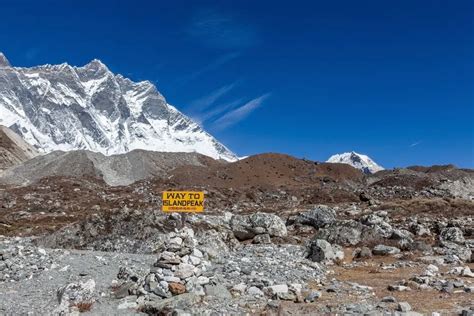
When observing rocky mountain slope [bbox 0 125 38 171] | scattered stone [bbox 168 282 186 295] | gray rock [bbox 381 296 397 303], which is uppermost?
rocky mountain slope [bbox 0 125 38 171]

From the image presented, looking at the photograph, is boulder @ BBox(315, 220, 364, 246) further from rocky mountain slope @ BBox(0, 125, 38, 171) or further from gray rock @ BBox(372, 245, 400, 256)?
rocky mountain slope @ BBox(0, 125, 38, 171)

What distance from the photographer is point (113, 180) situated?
313 feet

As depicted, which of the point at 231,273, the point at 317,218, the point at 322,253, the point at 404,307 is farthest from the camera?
the point at 317,218

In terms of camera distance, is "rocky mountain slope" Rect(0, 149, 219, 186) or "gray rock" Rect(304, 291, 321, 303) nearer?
"gray rock" Rect(304, 291, 321, 303)

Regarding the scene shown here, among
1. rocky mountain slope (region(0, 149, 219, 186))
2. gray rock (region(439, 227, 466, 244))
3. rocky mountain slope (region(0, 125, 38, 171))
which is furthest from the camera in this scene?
rocky mountain slope (region(0, 125, 38, 171))

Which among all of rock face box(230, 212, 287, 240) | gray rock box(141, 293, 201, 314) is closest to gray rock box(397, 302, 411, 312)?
gray rock box(141, 293, 201, 314)

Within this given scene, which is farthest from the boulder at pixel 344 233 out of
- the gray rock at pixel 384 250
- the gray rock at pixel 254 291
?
the gray rock at pixel 254 291

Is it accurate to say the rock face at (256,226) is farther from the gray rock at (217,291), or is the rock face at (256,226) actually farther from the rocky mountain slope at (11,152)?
the rocky mountain slope at (11,152)

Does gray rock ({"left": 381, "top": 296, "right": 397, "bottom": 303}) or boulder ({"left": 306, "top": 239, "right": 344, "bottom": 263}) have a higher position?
boulder ({"left": 306, "top": 239, "right": 344, "bottom": 263})

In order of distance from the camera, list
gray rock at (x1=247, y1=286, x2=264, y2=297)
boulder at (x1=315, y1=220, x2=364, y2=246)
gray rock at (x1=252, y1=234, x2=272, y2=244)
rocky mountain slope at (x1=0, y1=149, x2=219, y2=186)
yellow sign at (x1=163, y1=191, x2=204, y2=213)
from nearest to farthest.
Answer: gray rock at (x1=247, y1=286, x2=264, y2=297) < yellow sign at (x1=163, y1=191, x2=204, y2=213) < gray rock at (x1=252, y1=234, x2=272, y2=244) < boulder at (x1=315, y1=220, x2=364, y2=246) < rocky mountain slope at (x1=0, y1=149, x2=219, y2=186)

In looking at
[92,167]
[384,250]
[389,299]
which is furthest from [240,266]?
[92,167]

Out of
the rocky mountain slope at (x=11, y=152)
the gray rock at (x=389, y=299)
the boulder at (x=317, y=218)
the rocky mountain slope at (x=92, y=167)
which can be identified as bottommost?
the gray rock at (x=389, y=299)

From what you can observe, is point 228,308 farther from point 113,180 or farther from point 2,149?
point 2,149

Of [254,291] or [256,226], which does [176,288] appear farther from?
[256,226]
